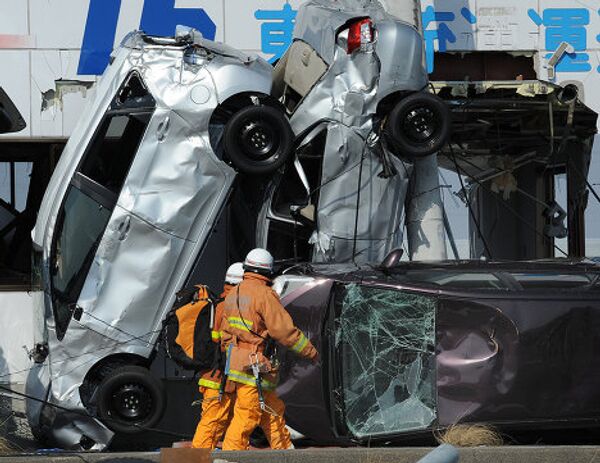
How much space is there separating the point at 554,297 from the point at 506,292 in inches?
11.8

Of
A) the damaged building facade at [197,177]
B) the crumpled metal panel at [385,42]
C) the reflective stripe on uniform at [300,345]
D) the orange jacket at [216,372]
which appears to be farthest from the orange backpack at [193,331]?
the crumpled metal panel at [385,42]

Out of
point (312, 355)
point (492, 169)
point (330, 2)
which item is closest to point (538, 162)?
point (492, 169)

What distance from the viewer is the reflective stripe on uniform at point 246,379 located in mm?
7691

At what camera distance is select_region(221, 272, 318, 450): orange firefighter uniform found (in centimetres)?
764

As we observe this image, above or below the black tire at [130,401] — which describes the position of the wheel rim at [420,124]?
above

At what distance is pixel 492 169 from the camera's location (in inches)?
550

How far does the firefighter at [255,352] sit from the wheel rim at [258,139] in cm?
185

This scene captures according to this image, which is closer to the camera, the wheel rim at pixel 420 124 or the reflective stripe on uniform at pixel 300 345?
the reflective stripe on uniform at pixel 300 345

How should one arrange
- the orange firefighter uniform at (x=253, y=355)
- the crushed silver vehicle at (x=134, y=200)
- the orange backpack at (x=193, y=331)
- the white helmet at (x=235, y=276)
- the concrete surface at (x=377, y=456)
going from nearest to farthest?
the concrete surface at (x=377, y=456)
the orange firefighter uniform at (x=253, y=355)
the orange backpack at (x=193, y=331)
the white helmet at (x=235, y=276)
the crushed silver vehicle at (x=134, y=200)

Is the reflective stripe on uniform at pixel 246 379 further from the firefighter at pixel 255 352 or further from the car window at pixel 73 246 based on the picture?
the car window at pixel 73 246

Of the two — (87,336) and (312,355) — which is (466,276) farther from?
(87,336)

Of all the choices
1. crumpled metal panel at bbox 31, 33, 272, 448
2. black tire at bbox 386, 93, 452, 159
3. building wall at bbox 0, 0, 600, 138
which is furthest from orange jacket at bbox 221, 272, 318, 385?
building wall at bbox 0, 0, 600, 138

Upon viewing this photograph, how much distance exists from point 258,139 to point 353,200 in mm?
969

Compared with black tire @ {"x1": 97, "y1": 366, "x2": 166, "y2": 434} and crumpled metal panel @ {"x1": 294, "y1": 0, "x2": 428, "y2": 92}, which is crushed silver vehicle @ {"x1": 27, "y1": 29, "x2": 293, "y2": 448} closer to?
black tire @ {"x1": 97, "y1": 366, "x2": 166, "y2": 434}
